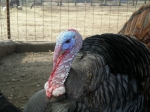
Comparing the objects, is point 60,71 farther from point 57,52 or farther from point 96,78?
point 96,78

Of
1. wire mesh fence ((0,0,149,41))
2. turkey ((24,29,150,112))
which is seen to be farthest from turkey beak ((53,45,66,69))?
wire mesh fence ((0,0,149,41))

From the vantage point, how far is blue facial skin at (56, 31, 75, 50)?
165cm

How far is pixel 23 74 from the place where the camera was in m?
3.76

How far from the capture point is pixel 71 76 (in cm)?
169

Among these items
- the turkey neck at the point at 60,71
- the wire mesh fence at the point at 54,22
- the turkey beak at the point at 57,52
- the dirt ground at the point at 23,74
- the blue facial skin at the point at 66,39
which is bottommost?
the dirt ground at the point at 23,74

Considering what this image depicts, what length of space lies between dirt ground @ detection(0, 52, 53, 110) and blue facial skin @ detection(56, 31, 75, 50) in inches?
53.3

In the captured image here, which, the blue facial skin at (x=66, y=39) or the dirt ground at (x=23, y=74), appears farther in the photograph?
the dirt ground at (x=23, y=74)

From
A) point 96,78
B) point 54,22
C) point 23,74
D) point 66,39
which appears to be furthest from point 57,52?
point 54,22

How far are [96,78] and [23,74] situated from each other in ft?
7.25

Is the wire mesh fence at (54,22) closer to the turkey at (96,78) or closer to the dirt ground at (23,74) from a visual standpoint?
the dirt ground at (23,74)

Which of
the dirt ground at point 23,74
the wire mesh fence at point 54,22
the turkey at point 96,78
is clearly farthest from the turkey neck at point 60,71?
the wire mesh fence at point 54,22

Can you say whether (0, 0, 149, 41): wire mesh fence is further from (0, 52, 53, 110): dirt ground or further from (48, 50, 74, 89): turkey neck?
(48, 50, 74, 89): turkey neck

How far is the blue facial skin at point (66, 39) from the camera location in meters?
1.65

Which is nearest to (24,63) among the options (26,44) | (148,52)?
(26,44)
